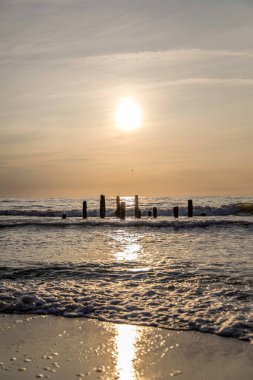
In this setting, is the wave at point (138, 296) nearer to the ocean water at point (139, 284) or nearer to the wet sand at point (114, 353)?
the ocean water at point (139, 284)

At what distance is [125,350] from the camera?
4.94 m

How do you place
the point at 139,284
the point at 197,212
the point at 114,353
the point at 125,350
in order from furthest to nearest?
the point at 197,212 → the point at 139,284 → the point at 125,350 → the point at 114,353

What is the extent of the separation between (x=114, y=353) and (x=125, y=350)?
0.59 feet

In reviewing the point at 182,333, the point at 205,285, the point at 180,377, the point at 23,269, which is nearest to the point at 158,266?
the point at 205,285

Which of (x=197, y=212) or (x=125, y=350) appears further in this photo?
(x=197, y=212)

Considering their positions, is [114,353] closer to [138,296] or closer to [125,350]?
[125,350]

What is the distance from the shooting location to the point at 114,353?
482 cm

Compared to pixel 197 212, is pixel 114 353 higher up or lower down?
lower down

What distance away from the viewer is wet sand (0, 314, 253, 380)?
14.0 feet

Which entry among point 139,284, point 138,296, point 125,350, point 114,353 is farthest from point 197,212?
point 114,353

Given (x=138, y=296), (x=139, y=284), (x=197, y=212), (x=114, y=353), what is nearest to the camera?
(x=114, y=353)

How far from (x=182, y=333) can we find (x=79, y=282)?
4.15m

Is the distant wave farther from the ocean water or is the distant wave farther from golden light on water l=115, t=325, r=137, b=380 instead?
golden light on water l=115, t=325, r=137, b=380

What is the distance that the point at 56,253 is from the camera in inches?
567
